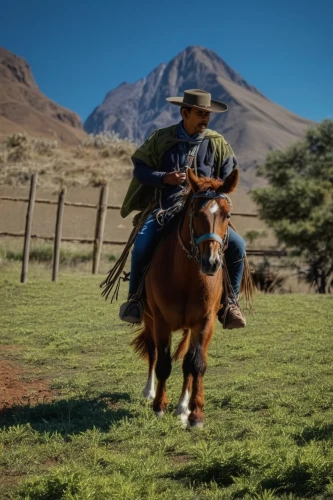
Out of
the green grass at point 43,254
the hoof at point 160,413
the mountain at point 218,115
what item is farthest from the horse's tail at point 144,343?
the mountain at point 218,115

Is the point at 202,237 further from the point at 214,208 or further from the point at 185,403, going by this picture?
the point at 185,403

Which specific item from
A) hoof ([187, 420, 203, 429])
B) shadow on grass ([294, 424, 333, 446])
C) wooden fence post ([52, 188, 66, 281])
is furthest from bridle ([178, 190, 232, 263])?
wooden fence post ([52, 188, 66, 281])

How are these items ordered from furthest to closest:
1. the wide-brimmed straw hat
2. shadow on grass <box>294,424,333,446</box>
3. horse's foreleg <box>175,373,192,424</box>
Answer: the wide-brimmed straw hat → horse's foreleg <box>175,373,192,424</box> → shadow on grass <box>294,424,333,446</box>

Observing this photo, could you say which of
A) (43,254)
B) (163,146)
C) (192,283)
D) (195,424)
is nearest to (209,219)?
(192,283)

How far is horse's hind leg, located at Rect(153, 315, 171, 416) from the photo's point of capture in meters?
4.91

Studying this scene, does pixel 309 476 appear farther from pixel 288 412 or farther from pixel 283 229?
pixel 283 229

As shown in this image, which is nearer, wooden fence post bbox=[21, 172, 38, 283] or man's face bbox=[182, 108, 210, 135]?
man's face bbox=[182, 108, 210, 135]

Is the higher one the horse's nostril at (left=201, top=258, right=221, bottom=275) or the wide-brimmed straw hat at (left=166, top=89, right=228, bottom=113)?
the wide-brimmed straw hat at (left=166, top=89, right=228, bottom=113)

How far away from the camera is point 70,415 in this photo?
198 inches

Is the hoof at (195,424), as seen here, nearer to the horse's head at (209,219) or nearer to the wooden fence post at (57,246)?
the horse's head at (209,219)

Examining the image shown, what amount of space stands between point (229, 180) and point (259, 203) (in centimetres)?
1603

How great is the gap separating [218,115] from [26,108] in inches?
2638

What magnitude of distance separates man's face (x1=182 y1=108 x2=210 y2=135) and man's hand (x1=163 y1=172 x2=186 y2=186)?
0.51 m

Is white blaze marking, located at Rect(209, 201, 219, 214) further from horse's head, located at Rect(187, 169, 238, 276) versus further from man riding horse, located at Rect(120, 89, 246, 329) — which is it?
man riding horse, located at Rect(120, 89, 246, 329)
